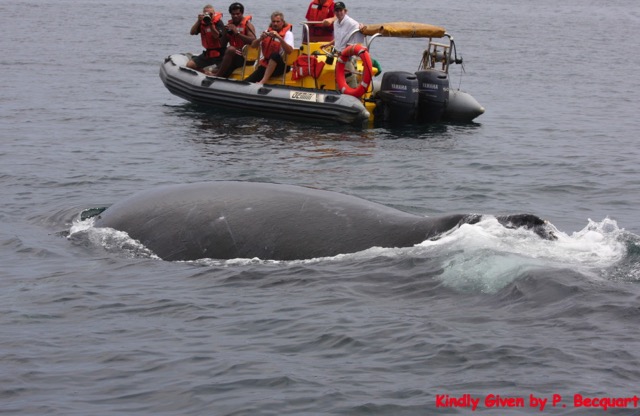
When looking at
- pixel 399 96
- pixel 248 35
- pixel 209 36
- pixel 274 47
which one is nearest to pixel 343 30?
pixel 274 47

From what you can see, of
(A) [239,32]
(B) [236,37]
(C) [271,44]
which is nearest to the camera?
(C) [271,44]

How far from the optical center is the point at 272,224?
915 centimetres

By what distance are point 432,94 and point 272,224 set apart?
48.8ft

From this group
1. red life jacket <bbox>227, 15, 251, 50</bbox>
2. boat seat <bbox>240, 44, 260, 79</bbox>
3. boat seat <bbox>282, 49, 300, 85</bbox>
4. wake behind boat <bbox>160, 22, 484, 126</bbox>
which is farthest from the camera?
boat seat <bbox>240, 44, 260, 79</bbox>

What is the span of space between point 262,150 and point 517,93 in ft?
43.4

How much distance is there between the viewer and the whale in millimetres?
8969

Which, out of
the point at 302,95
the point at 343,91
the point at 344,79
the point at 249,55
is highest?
the point at 249,55

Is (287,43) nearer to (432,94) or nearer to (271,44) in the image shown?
(271,44)

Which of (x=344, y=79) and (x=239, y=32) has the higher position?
(x=239, y=32)

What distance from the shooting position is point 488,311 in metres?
7.79

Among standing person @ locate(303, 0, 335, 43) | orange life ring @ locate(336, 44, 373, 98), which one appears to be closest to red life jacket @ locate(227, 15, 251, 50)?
standing person @ locate(303, 0, 335, 43)

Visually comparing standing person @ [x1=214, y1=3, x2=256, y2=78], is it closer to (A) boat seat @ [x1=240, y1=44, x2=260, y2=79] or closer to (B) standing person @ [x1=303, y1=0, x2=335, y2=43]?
(A) boat seat @ [x1=240, y1=44, x2=260, y2=79]

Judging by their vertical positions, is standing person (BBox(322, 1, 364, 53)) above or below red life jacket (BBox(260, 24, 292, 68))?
above

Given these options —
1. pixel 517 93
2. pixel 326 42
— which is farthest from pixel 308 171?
pixel 517 93
